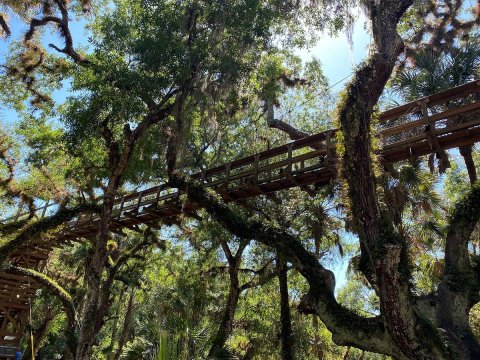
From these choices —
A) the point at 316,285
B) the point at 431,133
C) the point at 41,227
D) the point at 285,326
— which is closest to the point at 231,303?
the point at 285,326

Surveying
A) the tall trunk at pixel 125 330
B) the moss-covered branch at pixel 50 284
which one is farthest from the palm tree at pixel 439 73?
the tall trunk at pixel 125 330

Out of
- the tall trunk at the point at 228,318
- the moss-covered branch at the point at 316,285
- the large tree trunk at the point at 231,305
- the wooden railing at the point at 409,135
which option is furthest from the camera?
the large tree trunk at the point at 231,305

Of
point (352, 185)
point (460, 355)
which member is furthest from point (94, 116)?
point (460, 355)

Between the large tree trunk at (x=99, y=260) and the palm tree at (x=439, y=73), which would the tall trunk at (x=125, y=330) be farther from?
the palm tree at (x=439, y=73)

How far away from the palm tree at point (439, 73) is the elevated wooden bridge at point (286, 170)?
0.76 meters

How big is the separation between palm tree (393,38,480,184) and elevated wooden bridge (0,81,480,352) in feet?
2.49

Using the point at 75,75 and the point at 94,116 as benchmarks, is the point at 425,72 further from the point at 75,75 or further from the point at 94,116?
the point at 75,75

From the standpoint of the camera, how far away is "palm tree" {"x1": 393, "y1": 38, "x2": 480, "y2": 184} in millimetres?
10492

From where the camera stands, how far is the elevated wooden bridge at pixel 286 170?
7.71 meters

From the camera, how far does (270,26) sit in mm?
12195

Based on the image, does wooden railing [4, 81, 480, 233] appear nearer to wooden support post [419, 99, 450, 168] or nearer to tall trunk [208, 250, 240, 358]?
wooden support post [419, 99, 450, 168]

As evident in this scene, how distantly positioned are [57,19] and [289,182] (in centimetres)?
839

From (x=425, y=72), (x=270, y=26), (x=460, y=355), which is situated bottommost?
(x=460, y=355)

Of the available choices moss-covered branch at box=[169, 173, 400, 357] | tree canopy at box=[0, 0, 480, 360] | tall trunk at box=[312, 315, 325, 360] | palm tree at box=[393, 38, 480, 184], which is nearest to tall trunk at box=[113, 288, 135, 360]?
tree canopy at box=[0, 0, 480, 360]
